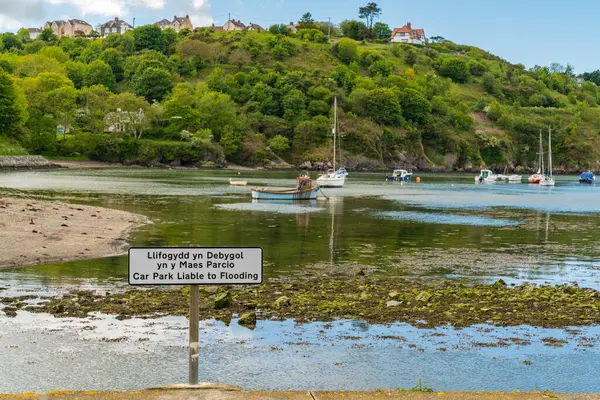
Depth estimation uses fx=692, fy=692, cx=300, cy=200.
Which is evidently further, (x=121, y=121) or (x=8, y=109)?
(x=121, y=121)

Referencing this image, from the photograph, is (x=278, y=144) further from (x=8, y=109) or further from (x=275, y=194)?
(x=275, y=194)

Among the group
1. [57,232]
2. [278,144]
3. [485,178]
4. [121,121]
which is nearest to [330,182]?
[485,178]

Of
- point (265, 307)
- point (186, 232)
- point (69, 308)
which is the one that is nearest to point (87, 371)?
point (69, 308)

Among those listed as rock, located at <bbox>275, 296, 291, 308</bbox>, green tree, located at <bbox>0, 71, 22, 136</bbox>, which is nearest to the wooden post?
rock, located at <bbox>275, 296, 291, 308</bbox>

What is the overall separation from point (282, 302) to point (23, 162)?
5184 inches

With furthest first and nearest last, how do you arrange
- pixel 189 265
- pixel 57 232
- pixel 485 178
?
pixel 485 178, pixel 57 232, pixel 189 265

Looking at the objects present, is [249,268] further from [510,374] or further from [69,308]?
[69,308]

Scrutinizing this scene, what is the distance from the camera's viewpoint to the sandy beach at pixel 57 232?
92.8 feet

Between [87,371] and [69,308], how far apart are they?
5347 millimetres

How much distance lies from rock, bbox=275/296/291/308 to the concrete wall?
395 ft

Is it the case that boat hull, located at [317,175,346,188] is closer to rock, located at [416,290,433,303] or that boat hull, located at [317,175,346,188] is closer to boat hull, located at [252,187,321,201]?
boat hull, located at [252,187,321,201]

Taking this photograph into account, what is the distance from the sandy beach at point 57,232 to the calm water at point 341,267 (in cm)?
144

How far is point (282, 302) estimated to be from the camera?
20.0 metres

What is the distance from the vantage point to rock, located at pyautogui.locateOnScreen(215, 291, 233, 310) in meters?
19.5
